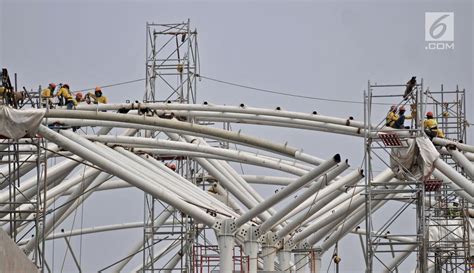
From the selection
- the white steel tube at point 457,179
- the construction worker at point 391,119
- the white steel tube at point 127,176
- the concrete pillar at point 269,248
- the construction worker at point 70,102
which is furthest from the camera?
the concrete pillar at point 269,248

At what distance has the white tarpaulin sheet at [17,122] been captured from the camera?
37.3 metres

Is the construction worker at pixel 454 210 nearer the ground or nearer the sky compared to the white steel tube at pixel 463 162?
nearer the ground

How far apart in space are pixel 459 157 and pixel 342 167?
22.6 feet

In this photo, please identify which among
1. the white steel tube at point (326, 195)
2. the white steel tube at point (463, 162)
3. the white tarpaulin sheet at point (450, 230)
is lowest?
the white tarpaulin sheet at point (450, 230)

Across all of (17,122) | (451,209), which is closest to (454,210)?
(451,209)

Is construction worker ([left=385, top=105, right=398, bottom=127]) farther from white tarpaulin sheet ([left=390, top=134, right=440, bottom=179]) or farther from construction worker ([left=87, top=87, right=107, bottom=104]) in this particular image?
construction worker ([left=87, top=87, right=107, bottom=104])

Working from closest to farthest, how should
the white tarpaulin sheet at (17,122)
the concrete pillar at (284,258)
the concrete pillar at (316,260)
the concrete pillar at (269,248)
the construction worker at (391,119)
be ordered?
the white tarpaulin sheet at (17,122)
the construction worker at (391,119)
the concrete pillar at (269,248)
the concrete pillar at (284,258)
the concrete pillar at (316,260)

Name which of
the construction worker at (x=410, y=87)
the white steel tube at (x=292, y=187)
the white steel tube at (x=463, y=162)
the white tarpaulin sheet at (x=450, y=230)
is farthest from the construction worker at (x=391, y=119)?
the white tarpaulin sheet at (x=450, y=230)

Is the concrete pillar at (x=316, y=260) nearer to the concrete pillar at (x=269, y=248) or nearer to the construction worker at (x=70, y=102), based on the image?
the concrete pillar at (x=269, y=248)

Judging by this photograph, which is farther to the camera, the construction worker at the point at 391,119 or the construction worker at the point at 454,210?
the construction worker at the point at 454,210

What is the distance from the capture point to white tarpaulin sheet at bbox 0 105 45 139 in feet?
123

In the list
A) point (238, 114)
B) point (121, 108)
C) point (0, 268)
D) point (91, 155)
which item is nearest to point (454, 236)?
point (238, 114)

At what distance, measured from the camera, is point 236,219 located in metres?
43.7

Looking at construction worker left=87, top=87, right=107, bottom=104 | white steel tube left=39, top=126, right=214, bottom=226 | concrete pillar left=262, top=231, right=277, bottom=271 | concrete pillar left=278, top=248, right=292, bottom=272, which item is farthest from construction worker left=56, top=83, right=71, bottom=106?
concrete pillar left=278, top=248, right=292, bottom=272
